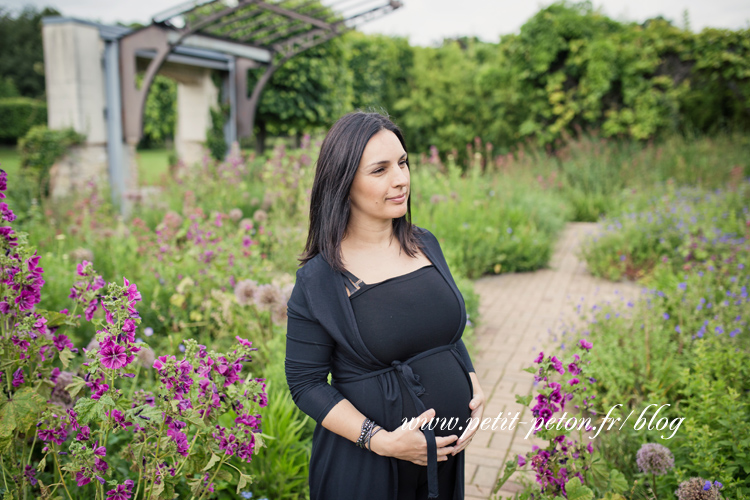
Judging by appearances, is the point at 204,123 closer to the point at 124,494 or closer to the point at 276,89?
the point at 276,89

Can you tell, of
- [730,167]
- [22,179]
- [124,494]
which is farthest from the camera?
[730,167]

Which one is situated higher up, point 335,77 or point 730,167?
point 335,77

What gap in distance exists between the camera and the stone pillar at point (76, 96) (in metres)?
7.20

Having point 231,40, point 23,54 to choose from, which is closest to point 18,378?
point 231,40

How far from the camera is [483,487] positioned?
8.01ft

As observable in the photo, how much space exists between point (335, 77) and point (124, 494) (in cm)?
1263

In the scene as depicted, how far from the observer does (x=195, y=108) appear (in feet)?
34.4

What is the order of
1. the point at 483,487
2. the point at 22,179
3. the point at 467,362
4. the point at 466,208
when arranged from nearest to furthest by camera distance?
the point at 467,362
the point at 483,487
the point at 466,208
the point at 22,179

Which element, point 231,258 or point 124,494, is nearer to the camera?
point 124,494

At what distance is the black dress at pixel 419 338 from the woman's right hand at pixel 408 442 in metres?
0.08

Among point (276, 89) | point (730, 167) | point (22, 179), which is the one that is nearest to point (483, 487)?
point (22, 179)

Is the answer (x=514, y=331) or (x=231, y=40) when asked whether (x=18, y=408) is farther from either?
(x=231, y=40)

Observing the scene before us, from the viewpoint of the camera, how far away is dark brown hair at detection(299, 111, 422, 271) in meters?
1.52

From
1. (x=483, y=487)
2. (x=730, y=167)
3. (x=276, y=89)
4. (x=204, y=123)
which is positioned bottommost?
(x=483, y=487)
